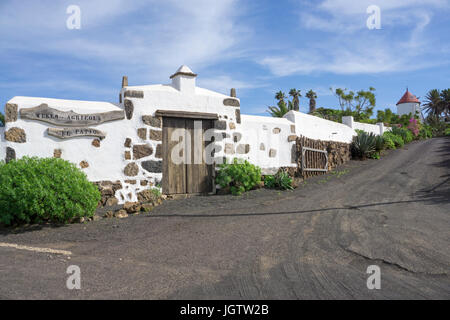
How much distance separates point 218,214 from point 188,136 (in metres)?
2.90

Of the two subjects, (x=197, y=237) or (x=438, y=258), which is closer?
(x=438, y=258)

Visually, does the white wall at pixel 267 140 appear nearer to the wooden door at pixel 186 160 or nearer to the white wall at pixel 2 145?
the wooden door at pixel 186 160

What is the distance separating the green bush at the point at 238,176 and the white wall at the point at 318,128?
2884mm

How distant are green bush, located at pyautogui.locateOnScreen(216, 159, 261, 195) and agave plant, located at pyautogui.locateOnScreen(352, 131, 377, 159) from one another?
7.56 m

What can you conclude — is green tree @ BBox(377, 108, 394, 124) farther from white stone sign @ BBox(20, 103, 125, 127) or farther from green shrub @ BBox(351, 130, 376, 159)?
white stone sign @ BBox(20, 103, 125, 127)

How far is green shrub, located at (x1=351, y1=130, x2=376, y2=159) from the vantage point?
51.8 ft

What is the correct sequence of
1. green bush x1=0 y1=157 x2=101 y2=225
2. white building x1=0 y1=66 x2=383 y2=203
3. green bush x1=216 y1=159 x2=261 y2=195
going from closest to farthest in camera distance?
1. green bush x1=0 y1=157 x2=101 y2=225
2. white building x1=0 y1=66 x2=383 y2=203
3. green bush x1=216 y1=159 x2=261 y2=195

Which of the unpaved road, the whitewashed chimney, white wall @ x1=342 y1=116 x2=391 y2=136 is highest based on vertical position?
the whitewashed chimney

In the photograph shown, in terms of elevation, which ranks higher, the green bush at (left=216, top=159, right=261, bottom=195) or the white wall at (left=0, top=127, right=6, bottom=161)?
the white wall at (left=0, top=127, right=6, bottom=161)

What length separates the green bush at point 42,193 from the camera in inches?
255

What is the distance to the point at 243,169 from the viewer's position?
33.0 feet

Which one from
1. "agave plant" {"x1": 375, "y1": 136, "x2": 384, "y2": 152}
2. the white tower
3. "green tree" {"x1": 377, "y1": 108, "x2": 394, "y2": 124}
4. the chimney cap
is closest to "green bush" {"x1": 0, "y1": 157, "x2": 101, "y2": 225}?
the chimney cap
